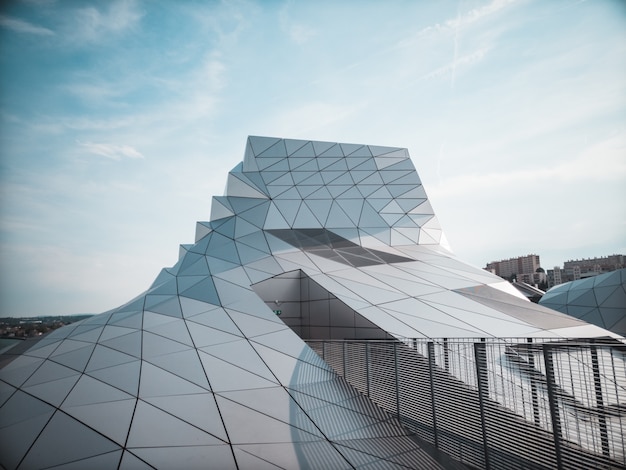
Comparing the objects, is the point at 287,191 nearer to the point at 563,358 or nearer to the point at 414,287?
the point at 414,287

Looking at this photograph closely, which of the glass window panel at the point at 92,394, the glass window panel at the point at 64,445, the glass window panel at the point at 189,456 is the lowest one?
the glass window panel at the point at 189,456

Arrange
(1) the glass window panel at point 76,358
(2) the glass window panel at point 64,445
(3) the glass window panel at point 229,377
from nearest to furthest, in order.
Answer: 1. (2) the glass window panel at point 64,445
2. (3) the glass window panel at point 229,377
3. (1) the glass window panel at point 76,358

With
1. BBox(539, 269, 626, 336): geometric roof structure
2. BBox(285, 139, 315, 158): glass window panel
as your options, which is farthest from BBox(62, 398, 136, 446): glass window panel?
BBox(539, 269, 626, 336): geometric roof structure

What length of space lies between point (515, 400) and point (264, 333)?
9.27m

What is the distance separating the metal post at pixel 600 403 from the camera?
15.2ft

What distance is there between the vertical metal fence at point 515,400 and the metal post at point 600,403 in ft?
0.04

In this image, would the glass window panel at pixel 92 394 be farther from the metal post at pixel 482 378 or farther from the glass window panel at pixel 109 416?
the metal post at pixel 482 378

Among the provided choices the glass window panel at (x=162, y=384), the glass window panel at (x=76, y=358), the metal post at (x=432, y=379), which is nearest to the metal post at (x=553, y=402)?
the metal post at (x=432, y=379)

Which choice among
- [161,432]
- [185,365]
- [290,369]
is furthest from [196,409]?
[290,369]

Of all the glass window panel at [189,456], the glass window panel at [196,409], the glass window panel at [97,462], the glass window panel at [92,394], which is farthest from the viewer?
the glass window panel at [92,394]

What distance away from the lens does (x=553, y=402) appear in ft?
17.5

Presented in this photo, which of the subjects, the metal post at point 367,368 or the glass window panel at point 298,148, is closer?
the metal post at point 367,368

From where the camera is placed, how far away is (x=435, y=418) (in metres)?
7.77

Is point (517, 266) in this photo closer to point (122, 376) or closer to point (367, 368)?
point (367, 368)
